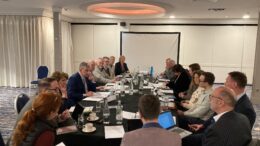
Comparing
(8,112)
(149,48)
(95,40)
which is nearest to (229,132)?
(8,112)

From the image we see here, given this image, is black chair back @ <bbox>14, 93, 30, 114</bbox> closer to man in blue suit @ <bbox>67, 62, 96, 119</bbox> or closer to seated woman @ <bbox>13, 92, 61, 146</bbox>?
man in blue suit @ <bbox>67, 62, 96, 119</bbox>

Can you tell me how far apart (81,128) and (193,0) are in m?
3.78

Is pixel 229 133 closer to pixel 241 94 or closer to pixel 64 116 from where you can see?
pixel 241 94

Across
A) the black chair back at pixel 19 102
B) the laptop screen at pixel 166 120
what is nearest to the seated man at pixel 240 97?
the laptop screen at pixel 166 120

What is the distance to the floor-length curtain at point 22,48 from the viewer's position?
7.14 metres

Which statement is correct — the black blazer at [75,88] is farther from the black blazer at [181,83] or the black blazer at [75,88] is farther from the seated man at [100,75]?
the black blazer at [181,83]

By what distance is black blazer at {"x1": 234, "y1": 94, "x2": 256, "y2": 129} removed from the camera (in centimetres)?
225

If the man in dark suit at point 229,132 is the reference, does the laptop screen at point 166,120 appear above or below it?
below

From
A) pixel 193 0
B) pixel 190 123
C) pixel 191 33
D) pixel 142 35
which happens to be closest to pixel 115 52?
pixel 142 35

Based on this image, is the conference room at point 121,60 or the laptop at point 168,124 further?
the conference room at point 121,60

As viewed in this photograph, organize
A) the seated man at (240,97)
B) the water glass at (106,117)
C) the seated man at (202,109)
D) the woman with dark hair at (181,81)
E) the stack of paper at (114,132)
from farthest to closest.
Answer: the woman with dark hair at (181,81) < the seated man at (202,109) < the water glass at (106,117) < the seated man at (240,97) < the stack of paper at (114,132)

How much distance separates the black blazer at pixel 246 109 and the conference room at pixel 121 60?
0.6 inches

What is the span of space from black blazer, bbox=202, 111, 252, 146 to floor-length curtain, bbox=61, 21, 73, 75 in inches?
292

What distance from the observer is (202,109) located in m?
2.94
